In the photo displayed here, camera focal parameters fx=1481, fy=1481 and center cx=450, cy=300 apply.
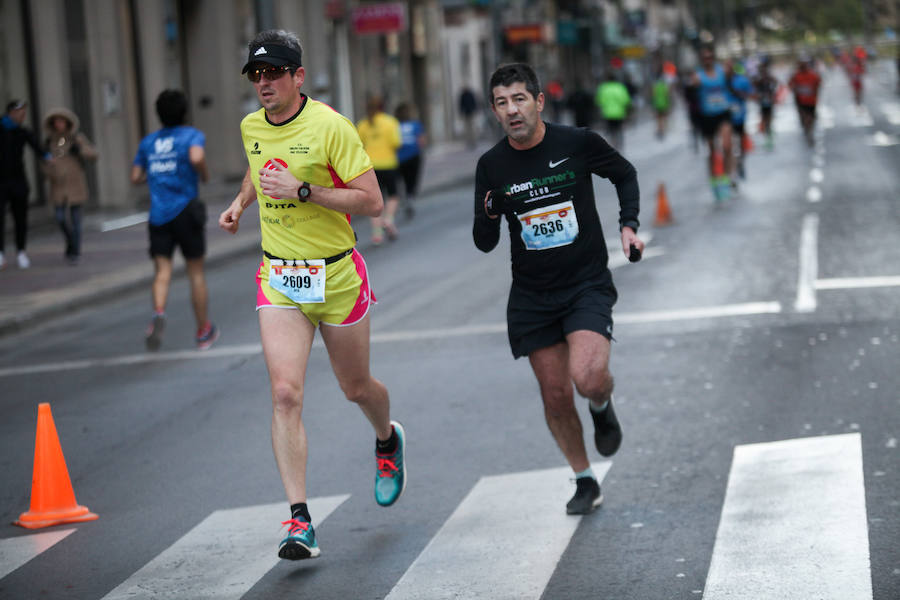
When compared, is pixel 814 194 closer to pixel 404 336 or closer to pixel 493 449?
pixel 404 336

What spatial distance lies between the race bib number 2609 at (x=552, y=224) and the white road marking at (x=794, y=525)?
4.24ft

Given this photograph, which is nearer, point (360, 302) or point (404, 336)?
point (360, 302)

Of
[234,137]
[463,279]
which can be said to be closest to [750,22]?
[234,137]

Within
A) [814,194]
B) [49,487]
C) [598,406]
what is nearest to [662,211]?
[814,194]

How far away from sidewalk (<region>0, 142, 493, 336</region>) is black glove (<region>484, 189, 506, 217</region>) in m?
7.97

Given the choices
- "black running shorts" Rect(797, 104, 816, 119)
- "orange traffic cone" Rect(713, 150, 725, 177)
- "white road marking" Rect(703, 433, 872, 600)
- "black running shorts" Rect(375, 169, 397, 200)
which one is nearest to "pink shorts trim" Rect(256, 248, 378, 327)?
"white road marking" Rect(703, 433, 872, 600)

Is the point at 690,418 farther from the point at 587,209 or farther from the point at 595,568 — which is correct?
the point at 595,568

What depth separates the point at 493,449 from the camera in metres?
7.43

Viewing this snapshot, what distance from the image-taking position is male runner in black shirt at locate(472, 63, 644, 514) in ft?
19.5

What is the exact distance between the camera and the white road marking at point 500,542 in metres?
5.17

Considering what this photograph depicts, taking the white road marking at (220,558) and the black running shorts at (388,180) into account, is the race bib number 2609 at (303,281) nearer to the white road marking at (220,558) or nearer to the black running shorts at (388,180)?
the white road marking at (220,558)

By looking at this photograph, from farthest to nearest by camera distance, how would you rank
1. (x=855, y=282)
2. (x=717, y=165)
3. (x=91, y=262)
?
(x=717, y=165) < (x=91, y=262) < (x=855, y=282)

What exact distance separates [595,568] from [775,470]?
1.61 meters

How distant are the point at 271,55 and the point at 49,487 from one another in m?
2.28
